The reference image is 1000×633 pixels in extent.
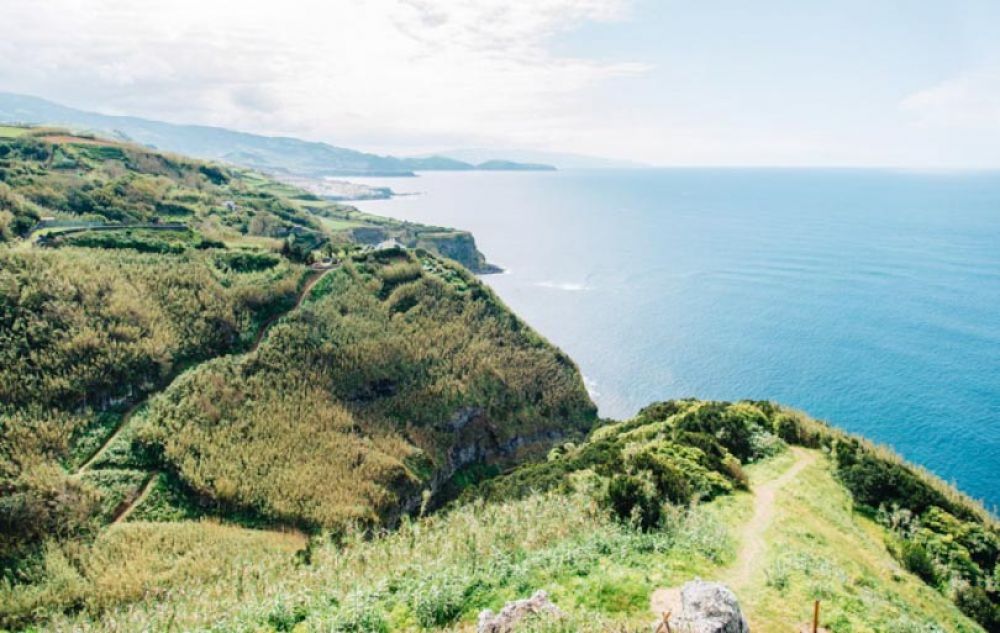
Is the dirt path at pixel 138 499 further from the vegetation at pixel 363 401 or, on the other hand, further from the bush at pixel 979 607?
the bush at pixel 979 607

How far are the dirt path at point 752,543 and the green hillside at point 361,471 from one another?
0.14m

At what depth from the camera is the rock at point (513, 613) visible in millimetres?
13703

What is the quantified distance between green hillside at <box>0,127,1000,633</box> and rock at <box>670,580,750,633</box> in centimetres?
202

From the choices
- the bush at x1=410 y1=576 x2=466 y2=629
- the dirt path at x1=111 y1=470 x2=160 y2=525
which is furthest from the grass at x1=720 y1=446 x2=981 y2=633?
the dirt path at x1=111 y1=470 x2=160 y2=525

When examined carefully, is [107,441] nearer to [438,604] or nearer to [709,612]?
[438,604]

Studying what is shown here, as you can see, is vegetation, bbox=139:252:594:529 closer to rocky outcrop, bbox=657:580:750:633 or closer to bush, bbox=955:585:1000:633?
rocky outcrop, bbox=657:580:750:633

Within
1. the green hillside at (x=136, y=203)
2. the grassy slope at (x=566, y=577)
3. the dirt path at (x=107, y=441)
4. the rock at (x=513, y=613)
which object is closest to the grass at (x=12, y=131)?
the green hillside at (x=136, y=203)

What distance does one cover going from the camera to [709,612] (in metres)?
13.2

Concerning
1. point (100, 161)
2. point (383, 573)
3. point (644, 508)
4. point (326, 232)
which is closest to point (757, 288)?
point (326, 232)

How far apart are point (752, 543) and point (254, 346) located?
149 feet

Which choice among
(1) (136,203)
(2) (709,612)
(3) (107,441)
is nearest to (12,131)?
(1) (136,203)

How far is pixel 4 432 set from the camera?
35219mm

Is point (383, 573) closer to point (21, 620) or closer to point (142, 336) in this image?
point (21, 620)

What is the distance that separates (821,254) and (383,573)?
15856 cm
